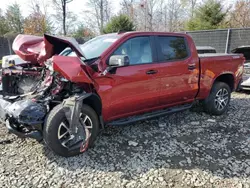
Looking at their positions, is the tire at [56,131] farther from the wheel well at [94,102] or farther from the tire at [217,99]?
the tire at [217,99]

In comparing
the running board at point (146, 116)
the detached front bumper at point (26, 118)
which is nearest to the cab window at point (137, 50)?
the running board at point (146, 116)

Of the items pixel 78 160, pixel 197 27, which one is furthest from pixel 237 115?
pixel 197 27

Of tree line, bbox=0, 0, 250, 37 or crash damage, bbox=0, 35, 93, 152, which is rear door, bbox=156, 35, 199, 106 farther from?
tree line, bbox=0, 0, 250, 37

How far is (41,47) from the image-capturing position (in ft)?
12.9

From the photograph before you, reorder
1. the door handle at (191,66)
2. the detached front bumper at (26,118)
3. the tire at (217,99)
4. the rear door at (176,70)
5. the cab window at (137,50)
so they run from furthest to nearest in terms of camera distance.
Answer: the tire at (217,99) < the door handle at (191,66) < the rear door at (176,70) < the cab window at (137,50) < the detached front bumper at (26,118)

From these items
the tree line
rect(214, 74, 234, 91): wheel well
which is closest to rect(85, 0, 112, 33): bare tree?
the tree line

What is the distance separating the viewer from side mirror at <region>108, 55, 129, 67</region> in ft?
11.2

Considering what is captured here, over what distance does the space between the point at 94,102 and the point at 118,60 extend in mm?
718

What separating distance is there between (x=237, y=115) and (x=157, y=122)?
6.44 feet

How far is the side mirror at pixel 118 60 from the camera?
134 inches

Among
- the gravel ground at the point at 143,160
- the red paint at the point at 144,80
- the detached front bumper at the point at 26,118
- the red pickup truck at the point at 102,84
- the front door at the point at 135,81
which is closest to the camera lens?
the gravel ground at the point at 143,160

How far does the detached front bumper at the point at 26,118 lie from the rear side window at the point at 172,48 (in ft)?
7.39

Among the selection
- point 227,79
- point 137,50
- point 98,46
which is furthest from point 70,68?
point 227,79

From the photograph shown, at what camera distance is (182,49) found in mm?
4707
